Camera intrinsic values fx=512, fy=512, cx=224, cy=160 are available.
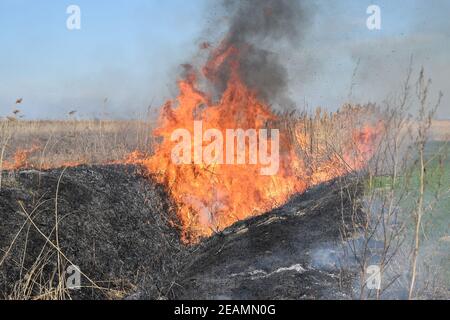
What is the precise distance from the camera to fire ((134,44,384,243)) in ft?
33.7

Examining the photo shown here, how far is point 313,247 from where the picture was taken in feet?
21.0

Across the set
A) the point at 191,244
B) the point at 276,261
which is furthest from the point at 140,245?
the point at 276,261

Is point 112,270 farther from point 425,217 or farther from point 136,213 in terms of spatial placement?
point 425,217

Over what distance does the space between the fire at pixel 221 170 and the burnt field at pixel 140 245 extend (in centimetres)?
53
